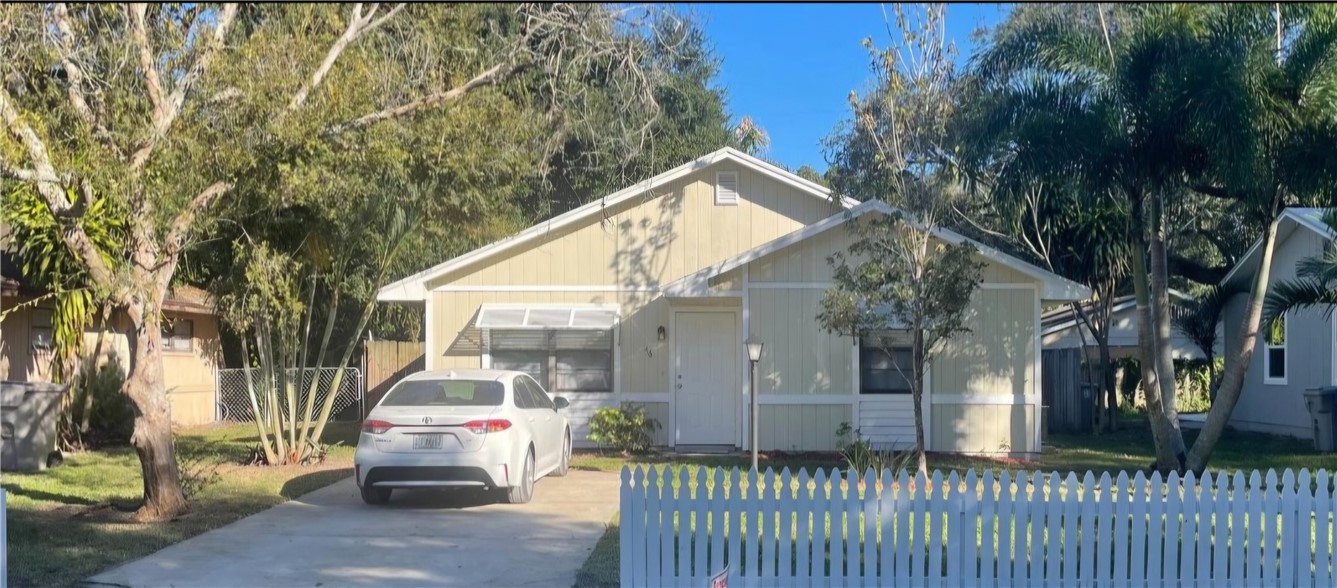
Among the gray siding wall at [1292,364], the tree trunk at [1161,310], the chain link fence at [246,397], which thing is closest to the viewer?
the tree trunk at [1161,310]

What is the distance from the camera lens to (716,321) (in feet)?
57.4

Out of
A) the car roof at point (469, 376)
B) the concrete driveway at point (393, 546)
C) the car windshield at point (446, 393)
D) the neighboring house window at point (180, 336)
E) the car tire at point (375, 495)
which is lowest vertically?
the concrete driveway at point (393, 546)

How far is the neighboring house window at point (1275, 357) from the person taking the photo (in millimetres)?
19969

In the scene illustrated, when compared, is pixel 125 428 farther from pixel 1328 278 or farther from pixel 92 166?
pixel 1328 278

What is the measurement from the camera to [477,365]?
17719mm

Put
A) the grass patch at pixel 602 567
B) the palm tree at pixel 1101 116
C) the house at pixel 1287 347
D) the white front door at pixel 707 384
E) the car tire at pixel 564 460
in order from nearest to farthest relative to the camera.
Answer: the grass patch at pixel 602 567
the palm tree at pixel 1101 116
the car tire at pixel 564 460
the white front door at pixel 707 384
the house at pixel 1287 347

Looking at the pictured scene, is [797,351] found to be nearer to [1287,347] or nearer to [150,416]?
[150,416]

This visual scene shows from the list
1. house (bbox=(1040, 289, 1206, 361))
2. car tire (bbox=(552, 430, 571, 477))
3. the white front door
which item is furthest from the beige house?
house (bbox=(1040, 289, 1206, 361))

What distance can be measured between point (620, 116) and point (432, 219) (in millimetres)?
4409

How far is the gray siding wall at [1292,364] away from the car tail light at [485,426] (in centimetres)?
1248

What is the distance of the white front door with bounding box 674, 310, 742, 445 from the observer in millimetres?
17453

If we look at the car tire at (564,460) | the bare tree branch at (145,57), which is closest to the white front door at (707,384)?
the car tire at (564,460)

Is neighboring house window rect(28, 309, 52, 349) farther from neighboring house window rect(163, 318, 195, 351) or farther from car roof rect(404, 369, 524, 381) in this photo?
car roof rect(404, 369, 524, 381)

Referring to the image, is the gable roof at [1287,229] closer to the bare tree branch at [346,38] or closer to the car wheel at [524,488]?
the car wheel at [524,488]
